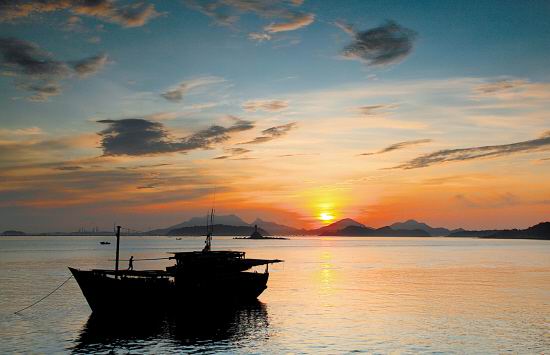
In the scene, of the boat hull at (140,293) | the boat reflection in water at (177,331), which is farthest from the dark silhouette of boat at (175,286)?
the boat reflection in water at (177,331)

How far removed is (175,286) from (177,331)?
836 cm

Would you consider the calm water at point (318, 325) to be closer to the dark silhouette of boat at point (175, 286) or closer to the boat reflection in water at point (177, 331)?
the boat reflection in water at point (177, 331)

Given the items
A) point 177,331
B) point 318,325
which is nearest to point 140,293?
point 177,331

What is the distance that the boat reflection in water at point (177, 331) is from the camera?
36.4 metres

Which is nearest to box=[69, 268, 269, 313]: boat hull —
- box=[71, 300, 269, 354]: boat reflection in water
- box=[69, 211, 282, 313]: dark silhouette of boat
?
box=[69, 211, 282, 313]: dark silhouette of boat

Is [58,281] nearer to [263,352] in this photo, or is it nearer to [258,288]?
[258,288]

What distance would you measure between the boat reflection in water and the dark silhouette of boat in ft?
3.76

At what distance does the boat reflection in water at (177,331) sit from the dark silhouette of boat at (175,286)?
1.15 meters

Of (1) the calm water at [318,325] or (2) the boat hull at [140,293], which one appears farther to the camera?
(2) the boat hull at [140,293]

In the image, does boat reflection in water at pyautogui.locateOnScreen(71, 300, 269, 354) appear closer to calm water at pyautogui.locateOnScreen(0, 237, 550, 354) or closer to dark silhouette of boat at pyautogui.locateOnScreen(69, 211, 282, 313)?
calm water at pyautogui.locateOnScreen(0, 237, 550, 354)

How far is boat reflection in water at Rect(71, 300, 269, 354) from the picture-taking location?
36.4m

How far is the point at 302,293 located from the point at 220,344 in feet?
104

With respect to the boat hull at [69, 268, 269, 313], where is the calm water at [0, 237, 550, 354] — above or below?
below

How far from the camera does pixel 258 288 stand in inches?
2309
